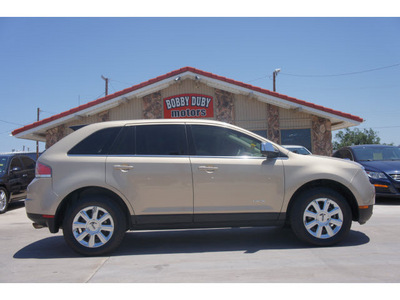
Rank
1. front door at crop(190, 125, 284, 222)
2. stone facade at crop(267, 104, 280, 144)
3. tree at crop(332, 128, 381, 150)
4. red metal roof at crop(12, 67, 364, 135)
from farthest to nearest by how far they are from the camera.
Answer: tree at crop(332, 128, 381, 150)
stone facade at crop(267, 104, 280, 144)
red metal roof at crop(12, 67, 364, 135)
front door at crop(190, 125, 284, 222)

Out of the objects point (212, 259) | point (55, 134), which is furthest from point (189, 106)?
point (212, 259)

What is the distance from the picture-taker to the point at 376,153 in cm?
1018

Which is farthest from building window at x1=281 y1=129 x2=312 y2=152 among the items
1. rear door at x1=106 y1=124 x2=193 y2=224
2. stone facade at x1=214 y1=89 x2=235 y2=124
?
rear door at x1=106 y1=124 x2=193 y2=224

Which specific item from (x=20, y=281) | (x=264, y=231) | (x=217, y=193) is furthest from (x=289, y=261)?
(x=20, y=281)

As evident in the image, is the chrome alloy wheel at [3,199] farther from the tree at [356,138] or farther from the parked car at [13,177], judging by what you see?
the tree at [356,138]

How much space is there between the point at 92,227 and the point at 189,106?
1027cm

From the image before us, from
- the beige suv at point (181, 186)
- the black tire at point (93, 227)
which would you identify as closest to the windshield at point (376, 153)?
the beige suv at point (181, 186)

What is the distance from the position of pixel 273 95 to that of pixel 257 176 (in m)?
9.45

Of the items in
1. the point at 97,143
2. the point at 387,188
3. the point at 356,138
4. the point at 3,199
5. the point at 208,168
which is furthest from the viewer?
the point at 356,138

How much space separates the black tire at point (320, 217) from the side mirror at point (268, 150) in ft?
2.25

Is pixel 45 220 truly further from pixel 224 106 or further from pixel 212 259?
pixel 224 106

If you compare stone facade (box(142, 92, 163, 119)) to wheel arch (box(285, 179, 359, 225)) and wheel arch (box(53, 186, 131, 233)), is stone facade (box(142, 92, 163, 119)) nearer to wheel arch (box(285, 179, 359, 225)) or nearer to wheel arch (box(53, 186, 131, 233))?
wheel arch (box(53, 186, 131, 233))

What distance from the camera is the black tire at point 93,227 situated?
4.60 m

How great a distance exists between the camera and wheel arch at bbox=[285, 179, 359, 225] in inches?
193
